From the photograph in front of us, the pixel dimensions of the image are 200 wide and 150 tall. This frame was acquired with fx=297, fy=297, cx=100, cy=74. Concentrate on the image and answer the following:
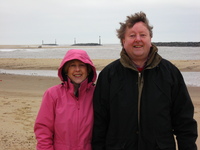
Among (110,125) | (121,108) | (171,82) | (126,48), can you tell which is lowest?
(110,125)

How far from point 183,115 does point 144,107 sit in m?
0.37

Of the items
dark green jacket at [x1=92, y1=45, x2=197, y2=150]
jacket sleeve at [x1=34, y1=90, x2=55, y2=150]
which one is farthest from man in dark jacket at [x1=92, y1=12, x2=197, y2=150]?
jacket sleeve at [x1=34, y1=90, x2=55, y2=150]

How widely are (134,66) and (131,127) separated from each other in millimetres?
527

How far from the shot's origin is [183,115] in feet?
8.54

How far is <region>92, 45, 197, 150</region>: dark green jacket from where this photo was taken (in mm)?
2543

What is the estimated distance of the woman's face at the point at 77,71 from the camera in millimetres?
2811

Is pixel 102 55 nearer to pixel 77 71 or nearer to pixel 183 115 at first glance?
pixel 77 71

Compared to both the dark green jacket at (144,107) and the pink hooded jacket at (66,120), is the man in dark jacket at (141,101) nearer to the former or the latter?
the dark green jacket at (144,107)

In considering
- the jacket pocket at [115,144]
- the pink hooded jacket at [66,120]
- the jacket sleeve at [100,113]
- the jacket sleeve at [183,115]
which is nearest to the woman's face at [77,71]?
the pink hooded jacket at [66,120]

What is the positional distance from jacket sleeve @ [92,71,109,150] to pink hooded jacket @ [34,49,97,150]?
81 millimetres

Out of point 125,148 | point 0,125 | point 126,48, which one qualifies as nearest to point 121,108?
point 125,148

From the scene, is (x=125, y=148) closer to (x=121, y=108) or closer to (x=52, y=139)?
(x=121, y=108)

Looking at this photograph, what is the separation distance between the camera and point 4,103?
7.98 m

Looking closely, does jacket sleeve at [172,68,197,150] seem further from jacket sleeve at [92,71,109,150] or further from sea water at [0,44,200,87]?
sea water at [0,44,200,87]
